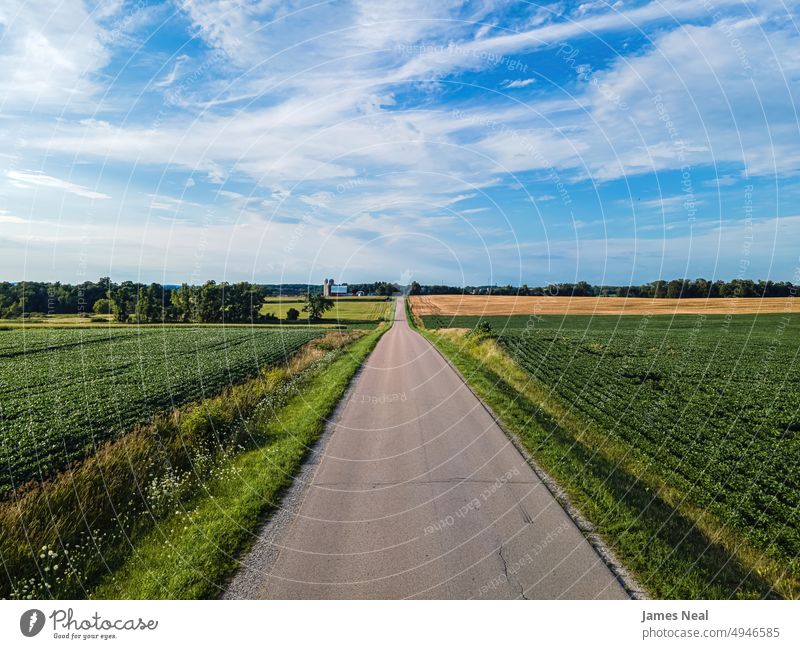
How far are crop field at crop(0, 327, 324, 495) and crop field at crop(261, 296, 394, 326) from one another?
33757mm

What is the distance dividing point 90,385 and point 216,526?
20667 millimetres

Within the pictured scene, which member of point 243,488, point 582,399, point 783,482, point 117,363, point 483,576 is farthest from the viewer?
point 117,363

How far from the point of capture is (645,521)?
7918 millimetres

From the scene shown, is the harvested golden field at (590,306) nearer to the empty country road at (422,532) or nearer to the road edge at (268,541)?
the empty country road at (422,532)

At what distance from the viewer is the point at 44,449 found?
1314 cm

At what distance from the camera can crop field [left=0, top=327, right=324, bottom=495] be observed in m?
13.4

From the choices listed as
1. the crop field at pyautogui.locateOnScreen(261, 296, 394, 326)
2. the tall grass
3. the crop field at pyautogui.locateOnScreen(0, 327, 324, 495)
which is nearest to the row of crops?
the tall grass

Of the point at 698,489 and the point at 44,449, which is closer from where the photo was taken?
the point at 698,489

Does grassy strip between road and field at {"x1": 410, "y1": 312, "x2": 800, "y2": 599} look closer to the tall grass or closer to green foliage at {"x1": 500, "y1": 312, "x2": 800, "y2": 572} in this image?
green foliage at {"x1": 500, "y1": 312, "x2": 800, "y2": 572}

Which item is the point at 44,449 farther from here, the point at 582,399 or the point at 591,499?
the point at 582,399

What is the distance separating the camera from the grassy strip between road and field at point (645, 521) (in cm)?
626

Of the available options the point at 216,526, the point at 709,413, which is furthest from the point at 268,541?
the point at 709,413

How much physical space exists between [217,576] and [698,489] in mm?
9560

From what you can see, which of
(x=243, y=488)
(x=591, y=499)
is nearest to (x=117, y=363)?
(x=243, y=488)
